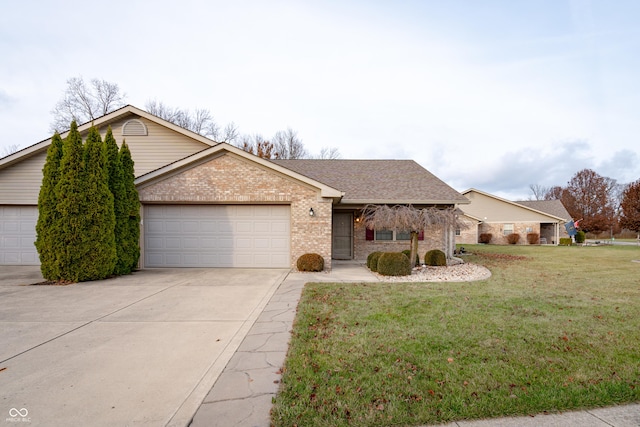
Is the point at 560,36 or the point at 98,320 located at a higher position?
the point at 560,36

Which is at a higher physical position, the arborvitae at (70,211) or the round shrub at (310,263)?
the arborvitae at (70,211)

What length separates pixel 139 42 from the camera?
10.7 metres

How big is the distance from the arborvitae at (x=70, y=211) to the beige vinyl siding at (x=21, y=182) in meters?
5.05

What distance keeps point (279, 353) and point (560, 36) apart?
15056mm

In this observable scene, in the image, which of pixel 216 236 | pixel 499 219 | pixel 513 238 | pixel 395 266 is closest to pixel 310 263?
pixel 395 266

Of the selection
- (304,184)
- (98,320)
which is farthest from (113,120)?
(98,320)

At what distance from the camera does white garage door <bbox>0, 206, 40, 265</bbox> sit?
39.3 ft

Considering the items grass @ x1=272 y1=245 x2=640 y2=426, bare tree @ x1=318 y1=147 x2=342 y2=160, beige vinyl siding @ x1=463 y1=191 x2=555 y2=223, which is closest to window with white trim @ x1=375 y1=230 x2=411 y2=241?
grass @ x1=272 y1=245 x2=640 y2=426

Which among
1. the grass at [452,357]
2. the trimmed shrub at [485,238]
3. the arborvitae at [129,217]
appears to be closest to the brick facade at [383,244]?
the grass at [452,357]

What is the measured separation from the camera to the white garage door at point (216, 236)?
11172mm

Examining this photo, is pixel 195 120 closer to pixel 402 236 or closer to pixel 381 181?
pixel 381 181

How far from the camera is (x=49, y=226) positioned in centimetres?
870

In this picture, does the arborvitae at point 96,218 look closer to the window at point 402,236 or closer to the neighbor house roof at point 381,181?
the neighbor house roof at point 381,181

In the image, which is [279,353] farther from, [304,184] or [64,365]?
[304,184]
